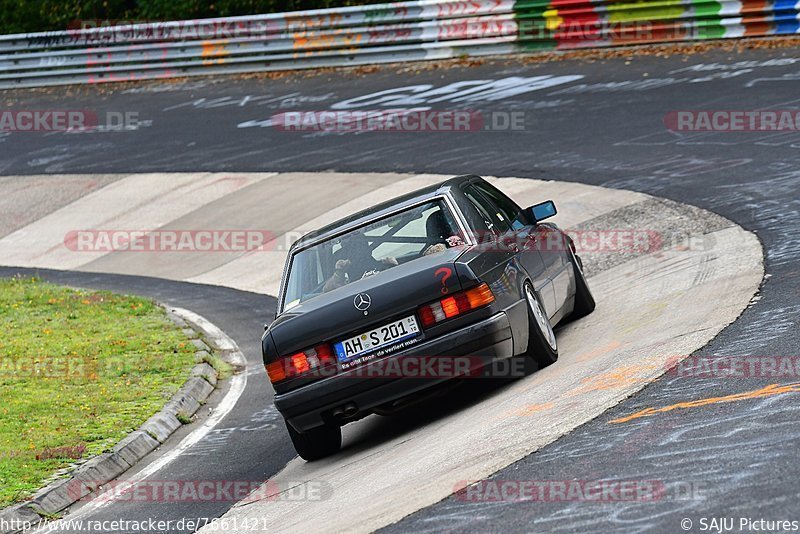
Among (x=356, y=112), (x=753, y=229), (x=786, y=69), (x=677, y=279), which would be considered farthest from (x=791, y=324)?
(x=356, y=112)

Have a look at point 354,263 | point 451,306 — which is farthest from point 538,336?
point 354,263

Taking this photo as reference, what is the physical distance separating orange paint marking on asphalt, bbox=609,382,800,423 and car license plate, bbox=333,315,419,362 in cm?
158

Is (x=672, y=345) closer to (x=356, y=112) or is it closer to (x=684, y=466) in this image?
(x=684, y=466)

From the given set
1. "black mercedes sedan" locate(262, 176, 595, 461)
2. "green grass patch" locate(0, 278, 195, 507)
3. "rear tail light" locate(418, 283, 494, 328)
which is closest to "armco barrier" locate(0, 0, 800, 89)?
"green grass patch" locate(0, 278, 195, 507)

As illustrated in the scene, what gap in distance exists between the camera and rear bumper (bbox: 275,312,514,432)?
759 cm

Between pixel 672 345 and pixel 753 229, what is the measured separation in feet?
13.0

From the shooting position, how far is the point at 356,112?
70.1ft

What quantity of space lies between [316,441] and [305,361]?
66 cm

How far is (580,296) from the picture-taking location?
1002cm

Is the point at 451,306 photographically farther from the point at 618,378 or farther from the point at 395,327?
the point at 618,378

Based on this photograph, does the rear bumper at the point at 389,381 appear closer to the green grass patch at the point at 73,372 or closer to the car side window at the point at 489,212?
the car side window at the point at 489,212

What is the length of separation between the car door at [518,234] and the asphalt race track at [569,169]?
1.40m

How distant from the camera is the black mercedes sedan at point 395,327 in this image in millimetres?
7609

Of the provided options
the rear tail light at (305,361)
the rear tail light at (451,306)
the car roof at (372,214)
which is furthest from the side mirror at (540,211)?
the rear tail light at (305,361)
